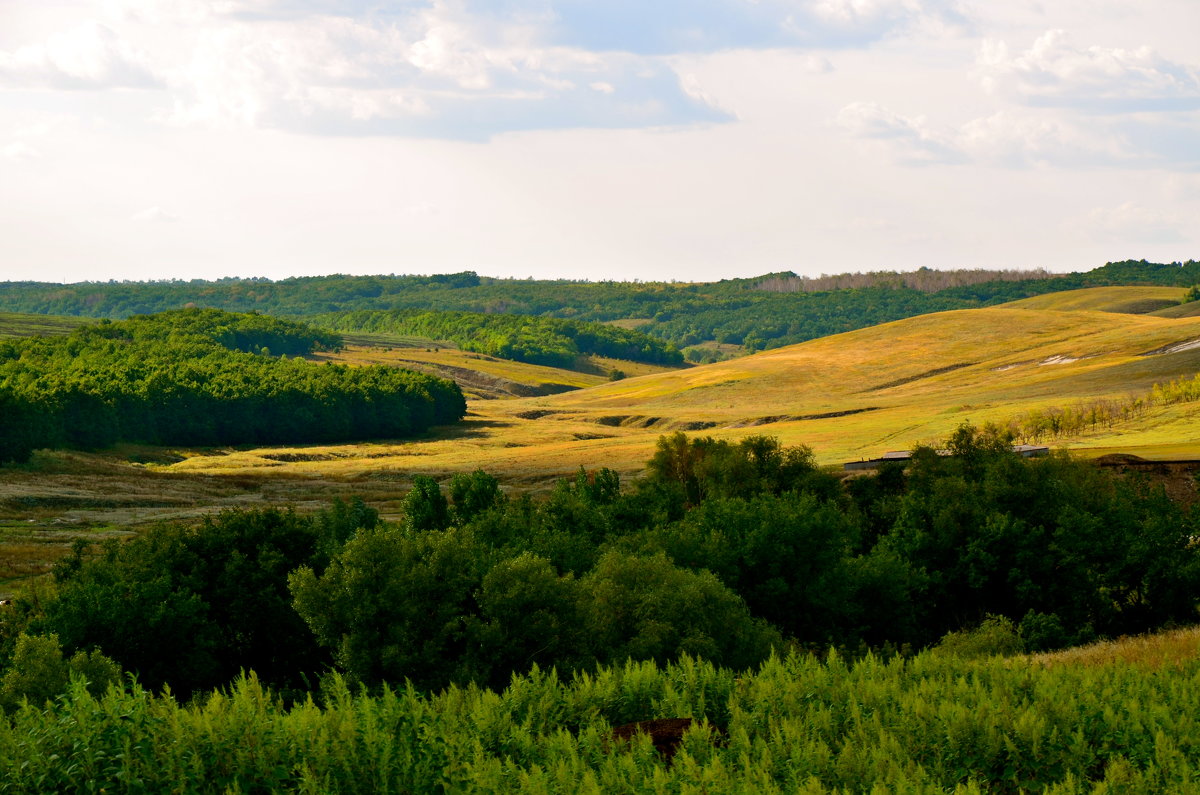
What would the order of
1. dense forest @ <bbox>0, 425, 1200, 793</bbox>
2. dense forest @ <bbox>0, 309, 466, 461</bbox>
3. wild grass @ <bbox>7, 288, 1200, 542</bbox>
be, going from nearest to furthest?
dense forest @ <bbox>0, 425, 1200, 793</bbox>, wild grass @ <bbox>7, 288, 1200, 542</bbox>, dense forest @ <bbox>0, 309, 466, 461</bbox>

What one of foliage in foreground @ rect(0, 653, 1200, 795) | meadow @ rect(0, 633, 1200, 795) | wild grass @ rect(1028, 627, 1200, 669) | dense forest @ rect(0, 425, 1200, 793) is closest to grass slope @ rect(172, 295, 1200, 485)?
dense forest @ rect(0, 425, 1200, 793)

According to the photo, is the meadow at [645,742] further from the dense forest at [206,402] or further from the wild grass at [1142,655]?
the dense forest at [206,402]

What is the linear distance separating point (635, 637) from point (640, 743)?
17.8m

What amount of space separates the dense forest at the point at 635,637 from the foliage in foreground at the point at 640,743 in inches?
3.3

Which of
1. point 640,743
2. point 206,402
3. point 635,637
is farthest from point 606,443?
point 640,743

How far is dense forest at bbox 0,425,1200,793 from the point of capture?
72.6 feet

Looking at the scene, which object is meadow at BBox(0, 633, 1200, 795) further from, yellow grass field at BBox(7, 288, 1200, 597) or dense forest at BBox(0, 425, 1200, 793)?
yellow grass field at BBox(7, 288, 1200, 597)

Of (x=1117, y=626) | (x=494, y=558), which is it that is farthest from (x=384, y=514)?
(x=1117, y=626)

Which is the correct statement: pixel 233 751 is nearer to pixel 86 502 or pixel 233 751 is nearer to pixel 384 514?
pixel 384 514

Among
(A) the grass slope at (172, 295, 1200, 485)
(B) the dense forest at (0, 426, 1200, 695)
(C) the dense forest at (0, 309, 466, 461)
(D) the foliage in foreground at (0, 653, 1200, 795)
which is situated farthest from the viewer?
(C) the dense forest at (0, 309, 466, 461)

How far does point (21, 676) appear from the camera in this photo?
32000 mm

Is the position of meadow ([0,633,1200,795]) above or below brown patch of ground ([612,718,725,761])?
above

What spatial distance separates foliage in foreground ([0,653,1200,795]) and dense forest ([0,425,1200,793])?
8 cm

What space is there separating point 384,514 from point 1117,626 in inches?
2314
